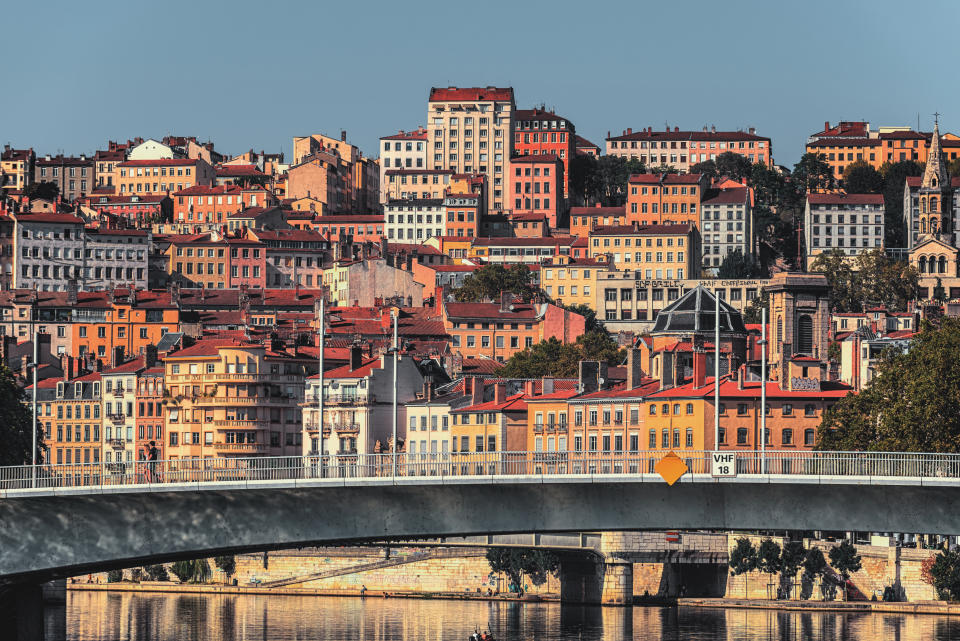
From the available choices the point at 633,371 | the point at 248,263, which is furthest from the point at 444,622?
the point at 248,263

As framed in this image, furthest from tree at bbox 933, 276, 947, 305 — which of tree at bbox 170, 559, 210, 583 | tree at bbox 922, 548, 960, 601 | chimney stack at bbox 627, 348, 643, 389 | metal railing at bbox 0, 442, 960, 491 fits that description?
metal railing at bbox 0, 442, 960, 491

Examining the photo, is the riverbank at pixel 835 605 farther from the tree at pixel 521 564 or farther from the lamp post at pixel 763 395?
the lamp post at pixel 763 395

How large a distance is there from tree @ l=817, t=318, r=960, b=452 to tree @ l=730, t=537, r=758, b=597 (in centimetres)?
1326

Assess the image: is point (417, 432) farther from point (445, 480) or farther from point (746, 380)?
point (445, 480)

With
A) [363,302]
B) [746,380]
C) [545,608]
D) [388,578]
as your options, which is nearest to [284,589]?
[388,578]

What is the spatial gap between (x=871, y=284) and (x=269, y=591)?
93.0 metres

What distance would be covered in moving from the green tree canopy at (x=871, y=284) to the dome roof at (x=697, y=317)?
4687cm

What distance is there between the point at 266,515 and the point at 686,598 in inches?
1729

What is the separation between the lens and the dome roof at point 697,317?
133 meters

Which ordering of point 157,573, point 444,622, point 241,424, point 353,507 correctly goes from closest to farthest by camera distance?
point 353,507 → point 444,622 → point 157,573 → point 241,424

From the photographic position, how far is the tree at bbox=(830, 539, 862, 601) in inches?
3807

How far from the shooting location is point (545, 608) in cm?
10125

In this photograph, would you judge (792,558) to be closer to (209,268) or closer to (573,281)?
(573,281)

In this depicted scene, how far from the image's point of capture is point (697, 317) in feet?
440
